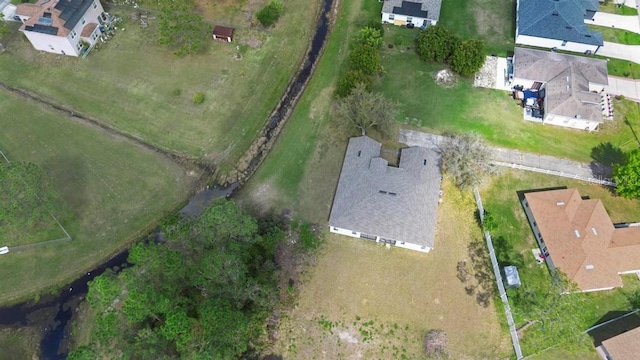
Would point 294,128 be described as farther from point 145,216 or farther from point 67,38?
point 67,38

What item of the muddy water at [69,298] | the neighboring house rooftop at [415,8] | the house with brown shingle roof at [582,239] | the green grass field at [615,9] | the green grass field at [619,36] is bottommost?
the muddy water at [69,298]

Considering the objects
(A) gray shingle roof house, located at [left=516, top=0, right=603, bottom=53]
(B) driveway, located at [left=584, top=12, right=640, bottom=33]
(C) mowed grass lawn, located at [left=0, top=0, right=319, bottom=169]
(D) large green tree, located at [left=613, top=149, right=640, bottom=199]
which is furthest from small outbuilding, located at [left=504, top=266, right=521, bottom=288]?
(B) driveway, located at [left=584, top=12, right=640, bottom=33]

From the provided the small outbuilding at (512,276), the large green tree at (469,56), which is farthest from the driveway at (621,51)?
the small outbuilding at (512,276)

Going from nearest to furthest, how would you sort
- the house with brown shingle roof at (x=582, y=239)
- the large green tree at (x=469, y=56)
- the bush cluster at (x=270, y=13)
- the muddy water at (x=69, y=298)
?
the muddy water at (x=69, y=298), the house with brown shingle roof at (x=582, y=239), the large green tree at (x=469, y=56), the bush cluster at (x=270, y=13)

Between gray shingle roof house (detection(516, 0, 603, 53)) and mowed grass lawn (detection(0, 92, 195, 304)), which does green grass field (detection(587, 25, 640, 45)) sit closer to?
gray shingle roof house (detection(516, 0, 603, 53))

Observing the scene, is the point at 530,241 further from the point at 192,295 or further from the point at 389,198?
the point at 192,295

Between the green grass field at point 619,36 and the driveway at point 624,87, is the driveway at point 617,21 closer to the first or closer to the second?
the green grass field at point 619,36

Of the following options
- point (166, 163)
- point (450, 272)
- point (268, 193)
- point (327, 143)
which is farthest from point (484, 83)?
point (166, 163)
